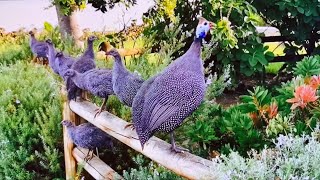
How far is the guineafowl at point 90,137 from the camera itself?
3449mm

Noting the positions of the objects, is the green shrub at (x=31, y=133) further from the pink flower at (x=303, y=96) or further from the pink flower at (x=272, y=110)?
the pink flower at (x=303, y=96)

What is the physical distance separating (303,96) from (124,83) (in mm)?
977

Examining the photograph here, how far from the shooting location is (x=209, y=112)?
325 centimetres

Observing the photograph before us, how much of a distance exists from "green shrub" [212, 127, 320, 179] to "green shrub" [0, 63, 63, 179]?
215 cm

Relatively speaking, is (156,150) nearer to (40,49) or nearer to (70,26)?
(40,49)

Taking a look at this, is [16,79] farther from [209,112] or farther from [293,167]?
[293,167]

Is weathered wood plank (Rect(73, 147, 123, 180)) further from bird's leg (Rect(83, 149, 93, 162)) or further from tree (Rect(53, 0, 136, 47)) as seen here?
tree (Rect(53, 0, 136, 47))

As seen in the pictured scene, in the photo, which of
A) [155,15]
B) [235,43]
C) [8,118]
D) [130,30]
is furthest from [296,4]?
[8,118]

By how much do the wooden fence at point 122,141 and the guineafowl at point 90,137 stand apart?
6cm

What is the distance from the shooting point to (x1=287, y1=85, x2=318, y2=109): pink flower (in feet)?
7.47

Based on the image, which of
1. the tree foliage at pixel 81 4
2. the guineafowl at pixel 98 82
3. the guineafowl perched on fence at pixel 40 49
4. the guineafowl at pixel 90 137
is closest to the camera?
the guineafowl at pixel 98 82

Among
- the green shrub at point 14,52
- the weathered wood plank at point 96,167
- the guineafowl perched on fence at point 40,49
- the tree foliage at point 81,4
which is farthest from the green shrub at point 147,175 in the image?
the green shrub at point 14,52

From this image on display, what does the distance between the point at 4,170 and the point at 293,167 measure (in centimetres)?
255

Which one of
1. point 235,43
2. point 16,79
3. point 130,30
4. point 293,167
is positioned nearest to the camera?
point 293,167
